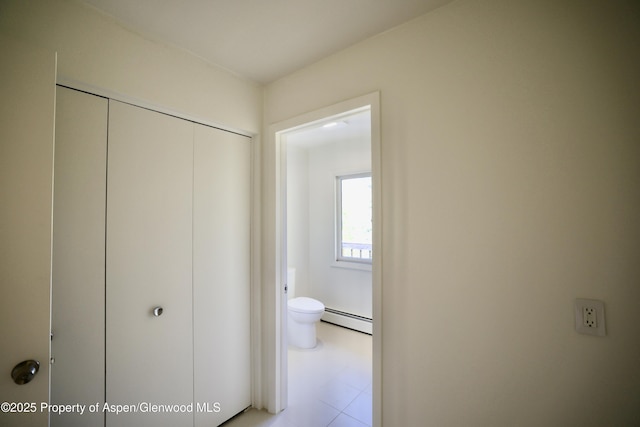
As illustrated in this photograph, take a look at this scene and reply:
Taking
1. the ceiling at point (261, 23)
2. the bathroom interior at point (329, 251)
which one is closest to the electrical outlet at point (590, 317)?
the ceiling at point (261, 23)

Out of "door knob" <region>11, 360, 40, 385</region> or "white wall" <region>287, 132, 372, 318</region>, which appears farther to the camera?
"white wall" <region>287, 132, 372, 318</region>

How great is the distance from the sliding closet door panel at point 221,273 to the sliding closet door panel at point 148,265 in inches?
2.6

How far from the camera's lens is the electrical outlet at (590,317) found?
36.0 inches

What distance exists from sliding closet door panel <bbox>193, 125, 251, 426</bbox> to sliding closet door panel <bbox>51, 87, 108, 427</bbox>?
478 millimetres

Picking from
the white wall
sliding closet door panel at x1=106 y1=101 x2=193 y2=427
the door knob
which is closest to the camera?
the door knob

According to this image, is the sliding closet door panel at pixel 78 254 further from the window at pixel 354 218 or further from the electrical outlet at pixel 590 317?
the window at pixel 354 218

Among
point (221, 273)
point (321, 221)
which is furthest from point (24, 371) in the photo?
point (321, 221)

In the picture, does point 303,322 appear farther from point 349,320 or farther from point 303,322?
point 349,320

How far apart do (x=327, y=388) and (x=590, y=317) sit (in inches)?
73.6

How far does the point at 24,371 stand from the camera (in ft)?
2.77

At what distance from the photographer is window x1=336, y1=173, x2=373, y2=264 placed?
3.39 meters

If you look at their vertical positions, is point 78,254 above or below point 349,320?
above

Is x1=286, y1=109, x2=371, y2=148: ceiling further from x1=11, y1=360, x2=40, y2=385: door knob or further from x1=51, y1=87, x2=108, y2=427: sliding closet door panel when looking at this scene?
x1=11, y1=360, x2=40, y2=385: door knob

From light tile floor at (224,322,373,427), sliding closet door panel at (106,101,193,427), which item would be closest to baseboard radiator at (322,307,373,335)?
light tile floor at (224,322,373,427)
